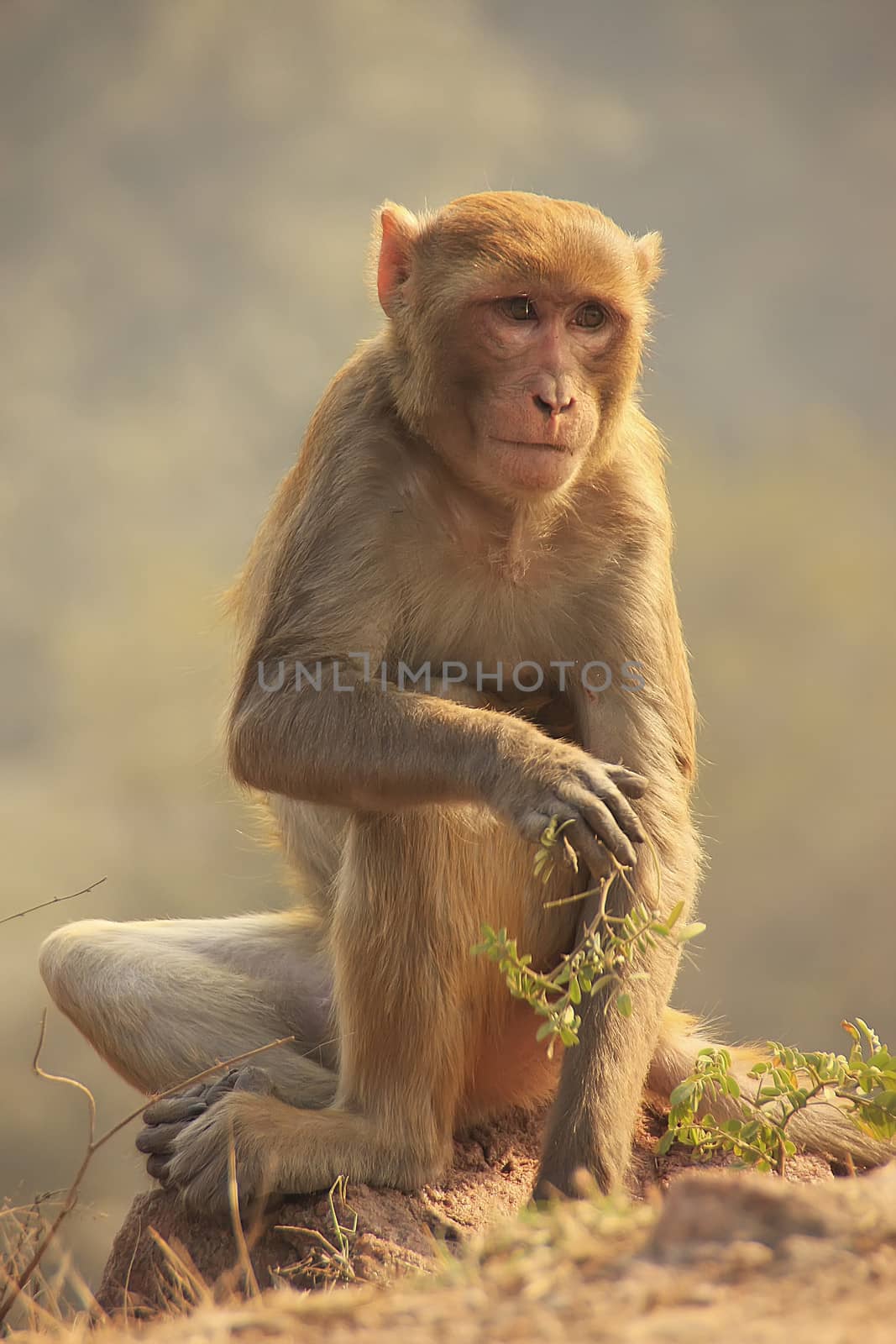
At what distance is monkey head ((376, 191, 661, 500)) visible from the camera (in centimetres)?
359

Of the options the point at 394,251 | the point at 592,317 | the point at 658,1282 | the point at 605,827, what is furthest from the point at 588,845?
the point at 394,251

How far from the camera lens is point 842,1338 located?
170 centimetres

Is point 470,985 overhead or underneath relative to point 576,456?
underneath

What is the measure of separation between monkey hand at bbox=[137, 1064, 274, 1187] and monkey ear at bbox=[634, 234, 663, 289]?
243 cm

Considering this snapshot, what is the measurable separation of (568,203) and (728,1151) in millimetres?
2689

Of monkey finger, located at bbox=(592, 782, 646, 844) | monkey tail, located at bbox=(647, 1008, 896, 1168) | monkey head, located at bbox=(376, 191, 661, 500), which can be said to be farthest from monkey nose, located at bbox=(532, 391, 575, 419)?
monkey tail, located at bbox=(647, 1008, 896, 1168)

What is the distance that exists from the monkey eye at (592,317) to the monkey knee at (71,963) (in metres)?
2.36

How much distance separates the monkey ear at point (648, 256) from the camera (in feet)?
13.4

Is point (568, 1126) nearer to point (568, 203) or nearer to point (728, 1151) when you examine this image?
point (728, 1151)

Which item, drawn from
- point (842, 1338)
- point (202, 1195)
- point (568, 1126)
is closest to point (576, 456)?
point (568, 1126)

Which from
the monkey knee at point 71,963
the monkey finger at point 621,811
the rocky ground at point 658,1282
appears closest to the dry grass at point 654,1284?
the rocky ground at point 658,1282

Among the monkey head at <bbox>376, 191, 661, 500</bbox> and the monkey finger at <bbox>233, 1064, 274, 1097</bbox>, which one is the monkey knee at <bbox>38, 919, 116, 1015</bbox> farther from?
the monkey head at <bbox>376, 191, 661, 500</bbox>

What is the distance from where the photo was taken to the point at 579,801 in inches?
122

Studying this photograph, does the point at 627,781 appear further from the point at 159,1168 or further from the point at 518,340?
the point at 159,1168
